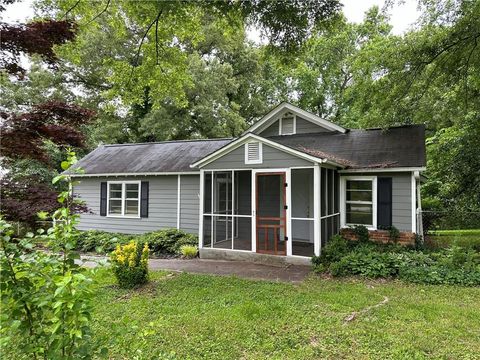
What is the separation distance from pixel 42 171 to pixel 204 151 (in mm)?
8387

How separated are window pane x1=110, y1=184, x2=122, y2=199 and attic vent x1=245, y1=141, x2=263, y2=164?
6.29 meters

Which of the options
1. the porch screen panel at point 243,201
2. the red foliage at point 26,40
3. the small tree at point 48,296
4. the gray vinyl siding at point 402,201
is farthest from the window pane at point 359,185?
the small tree at point 48,296

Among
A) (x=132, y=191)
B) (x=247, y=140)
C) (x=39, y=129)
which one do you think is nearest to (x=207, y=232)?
(x=247, y=140)

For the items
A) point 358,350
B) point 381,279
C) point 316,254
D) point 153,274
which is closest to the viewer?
point 358,350

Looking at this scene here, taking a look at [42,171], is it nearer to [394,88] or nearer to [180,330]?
[180,330]

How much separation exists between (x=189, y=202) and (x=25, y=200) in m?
7.22

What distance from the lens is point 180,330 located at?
4473 mm

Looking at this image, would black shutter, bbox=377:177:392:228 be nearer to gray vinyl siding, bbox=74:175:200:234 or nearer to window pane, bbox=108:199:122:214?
gray vinyl siding, bbox=74:175:200:234

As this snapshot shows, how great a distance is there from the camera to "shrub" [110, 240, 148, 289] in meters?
6.54

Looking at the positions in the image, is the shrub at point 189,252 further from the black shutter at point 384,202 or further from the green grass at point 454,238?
the green grass at point 454,238

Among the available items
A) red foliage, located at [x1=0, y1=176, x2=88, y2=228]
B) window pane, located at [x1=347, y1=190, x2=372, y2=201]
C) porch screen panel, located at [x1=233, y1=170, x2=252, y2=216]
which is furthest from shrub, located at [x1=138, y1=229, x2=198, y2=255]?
red foliage, located at [x1=0, y1=176, x2=88, y2=228]

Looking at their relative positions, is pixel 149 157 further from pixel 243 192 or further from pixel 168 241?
Result: pixel 243 192

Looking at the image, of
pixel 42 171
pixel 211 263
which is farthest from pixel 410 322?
pixel 42 171

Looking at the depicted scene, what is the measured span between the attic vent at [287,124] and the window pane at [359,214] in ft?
12.7
